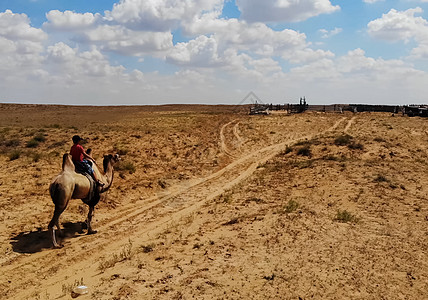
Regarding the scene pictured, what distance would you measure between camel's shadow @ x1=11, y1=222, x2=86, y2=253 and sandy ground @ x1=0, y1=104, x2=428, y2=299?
52 mm

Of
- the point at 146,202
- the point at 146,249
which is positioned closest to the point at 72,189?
the point at 146,249

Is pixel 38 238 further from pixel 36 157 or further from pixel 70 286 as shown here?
pixel 36 157

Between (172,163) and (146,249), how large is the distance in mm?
11031

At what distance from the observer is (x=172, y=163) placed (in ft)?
62.6

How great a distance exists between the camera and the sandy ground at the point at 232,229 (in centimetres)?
646

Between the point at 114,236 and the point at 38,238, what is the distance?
2.11 m

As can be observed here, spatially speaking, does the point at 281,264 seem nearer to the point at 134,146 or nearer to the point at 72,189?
the point at 72,189

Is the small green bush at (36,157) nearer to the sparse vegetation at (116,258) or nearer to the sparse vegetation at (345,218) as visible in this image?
the sparse vegetation at (116,258)

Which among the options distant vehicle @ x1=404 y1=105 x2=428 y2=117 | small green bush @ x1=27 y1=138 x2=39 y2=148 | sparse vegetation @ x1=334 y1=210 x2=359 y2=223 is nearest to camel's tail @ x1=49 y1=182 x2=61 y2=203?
sparse vegetation @ x1=334 y1=210 x2=359 y2=223

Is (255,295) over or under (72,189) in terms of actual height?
under

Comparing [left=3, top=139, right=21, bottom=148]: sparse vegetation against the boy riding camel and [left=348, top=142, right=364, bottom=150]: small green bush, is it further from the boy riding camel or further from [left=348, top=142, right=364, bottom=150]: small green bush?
[left=348, top=142, right=364, bottom=150]: small green bush

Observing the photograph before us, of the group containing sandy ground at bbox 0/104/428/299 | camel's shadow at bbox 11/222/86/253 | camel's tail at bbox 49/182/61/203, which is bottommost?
camel's shadow at bbox 11/222/86/253

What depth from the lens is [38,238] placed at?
30.8 feet

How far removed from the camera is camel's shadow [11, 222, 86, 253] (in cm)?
877
